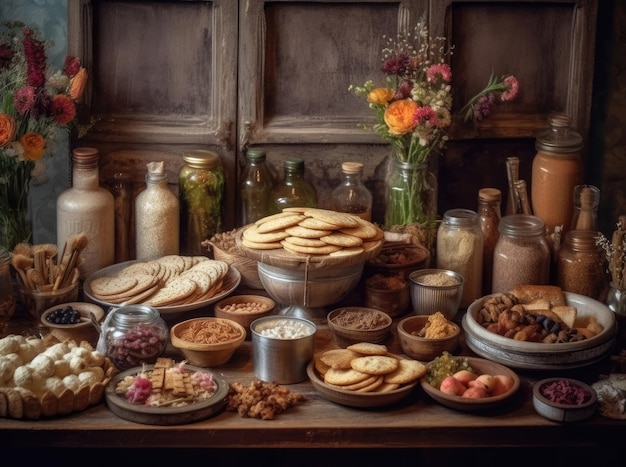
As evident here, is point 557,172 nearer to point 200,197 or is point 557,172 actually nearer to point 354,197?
point 354,197

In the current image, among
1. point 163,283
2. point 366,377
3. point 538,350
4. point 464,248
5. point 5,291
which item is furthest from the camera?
point 464,248

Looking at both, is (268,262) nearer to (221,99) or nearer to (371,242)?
(371,242)

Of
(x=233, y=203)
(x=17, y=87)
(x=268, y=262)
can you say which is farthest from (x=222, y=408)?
(x=17, y=87)

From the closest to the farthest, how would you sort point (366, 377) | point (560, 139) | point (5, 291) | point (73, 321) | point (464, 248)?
1. point (366, 377)
2. point (73, 321)
3. point (5, 291)
4. point (464, 248)
5. point (560, 139)

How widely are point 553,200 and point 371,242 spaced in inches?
28.3

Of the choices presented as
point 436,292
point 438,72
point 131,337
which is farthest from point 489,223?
point 131,337

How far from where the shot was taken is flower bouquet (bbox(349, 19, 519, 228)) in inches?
127

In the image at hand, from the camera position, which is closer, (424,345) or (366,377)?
(366,377)

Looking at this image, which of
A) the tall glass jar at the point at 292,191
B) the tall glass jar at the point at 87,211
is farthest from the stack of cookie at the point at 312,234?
the tall glass jar at the point at 87,211

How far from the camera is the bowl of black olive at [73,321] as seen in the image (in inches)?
115

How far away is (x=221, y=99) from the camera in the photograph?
3.41 metres

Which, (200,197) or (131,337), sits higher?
(200,197)

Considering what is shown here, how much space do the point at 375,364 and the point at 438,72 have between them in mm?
1050

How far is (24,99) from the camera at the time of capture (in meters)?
3.06
